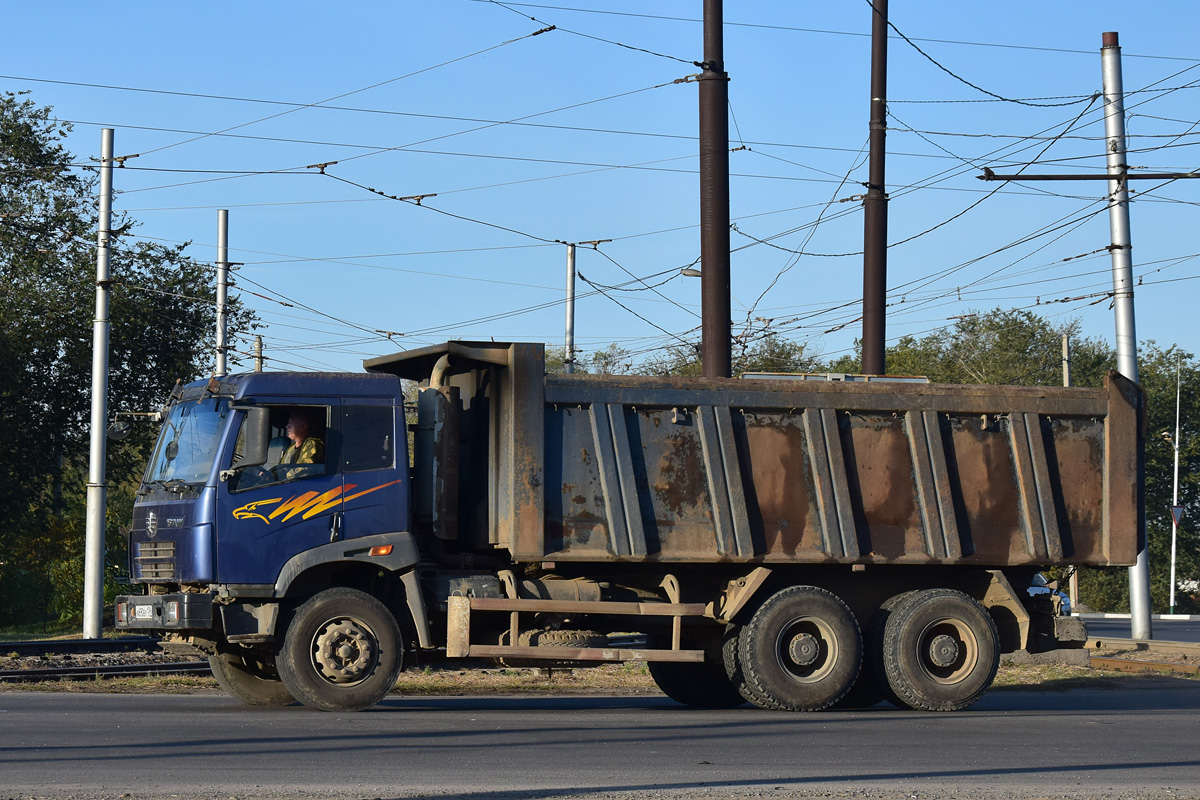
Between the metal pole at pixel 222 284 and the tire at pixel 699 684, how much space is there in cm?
1847

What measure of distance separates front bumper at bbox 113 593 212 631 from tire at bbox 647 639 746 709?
14.9ft

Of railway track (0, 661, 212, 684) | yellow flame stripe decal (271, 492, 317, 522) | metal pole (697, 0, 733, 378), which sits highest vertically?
metal pole (697, 0, 733, 378)

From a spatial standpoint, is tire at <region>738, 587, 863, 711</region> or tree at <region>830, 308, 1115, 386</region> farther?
tree at <region>830, 308, 1115, 386</region>

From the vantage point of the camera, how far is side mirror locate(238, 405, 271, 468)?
36.9ft

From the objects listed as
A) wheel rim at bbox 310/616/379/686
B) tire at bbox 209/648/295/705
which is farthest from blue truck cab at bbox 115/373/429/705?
tire at bbox 209/648/295/705

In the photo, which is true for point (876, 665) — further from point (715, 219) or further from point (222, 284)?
point (222, 284)

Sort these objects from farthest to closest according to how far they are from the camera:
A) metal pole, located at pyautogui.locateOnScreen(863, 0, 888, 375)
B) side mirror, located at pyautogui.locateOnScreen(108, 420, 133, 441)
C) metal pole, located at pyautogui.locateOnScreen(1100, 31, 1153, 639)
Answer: metal pole, located at pyautogui.locateOnScreen(1100, 31, 1153, 639), metal pole, located at pyautogui.locateOnScreen(863, 0, 888, 375), side mirror, located at pyautogui.locateOnScreen(108, 420, 133, 441)

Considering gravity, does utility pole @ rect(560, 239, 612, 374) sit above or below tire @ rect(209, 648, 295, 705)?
above

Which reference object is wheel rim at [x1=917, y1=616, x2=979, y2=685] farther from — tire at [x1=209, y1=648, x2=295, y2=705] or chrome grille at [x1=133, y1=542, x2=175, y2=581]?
chrome grille at [x1=133, y1=542, x2=175, y2=581]

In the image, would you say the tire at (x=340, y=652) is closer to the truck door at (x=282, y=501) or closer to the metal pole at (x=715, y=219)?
the truck door at (x=282, y=501)

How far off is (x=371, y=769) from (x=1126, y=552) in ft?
26.5

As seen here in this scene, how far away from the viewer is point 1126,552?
13.0m

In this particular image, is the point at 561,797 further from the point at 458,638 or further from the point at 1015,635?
the point at 1015,635

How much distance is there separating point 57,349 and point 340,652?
27.0m
